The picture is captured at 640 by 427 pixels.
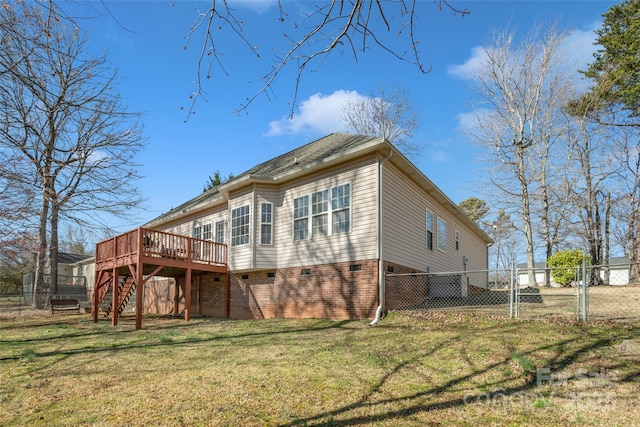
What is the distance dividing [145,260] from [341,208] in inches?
250

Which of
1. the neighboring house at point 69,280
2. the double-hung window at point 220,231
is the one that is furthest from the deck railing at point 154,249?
the neighboring house at point 69,280

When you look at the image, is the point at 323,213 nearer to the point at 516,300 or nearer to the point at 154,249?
the point at 516,300

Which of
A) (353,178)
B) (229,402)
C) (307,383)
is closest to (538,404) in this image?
→ (307,383)

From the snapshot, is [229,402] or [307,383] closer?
[229,402]

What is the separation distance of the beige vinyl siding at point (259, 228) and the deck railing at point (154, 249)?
214 cm

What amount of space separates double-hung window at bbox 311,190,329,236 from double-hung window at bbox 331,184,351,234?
24 cm

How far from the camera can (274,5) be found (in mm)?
3250

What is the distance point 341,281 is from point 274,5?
9173 mm

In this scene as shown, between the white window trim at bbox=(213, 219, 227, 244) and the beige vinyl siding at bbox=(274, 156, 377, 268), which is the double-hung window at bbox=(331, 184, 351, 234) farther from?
the white window trim at bbox=(213, 219, 227, 244)

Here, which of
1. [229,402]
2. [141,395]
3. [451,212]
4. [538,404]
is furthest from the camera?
[451,212]

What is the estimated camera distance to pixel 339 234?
11906mm

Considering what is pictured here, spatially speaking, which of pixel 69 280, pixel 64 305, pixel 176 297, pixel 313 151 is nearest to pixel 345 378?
pixel 313 151

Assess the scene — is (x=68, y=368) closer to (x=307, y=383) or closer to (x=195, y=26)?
(x=307, y=383)

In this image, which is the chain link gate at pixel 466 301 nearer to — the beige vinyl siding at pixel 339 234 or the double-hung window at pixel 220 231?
the beige vinyl siding at pixel 339 234
